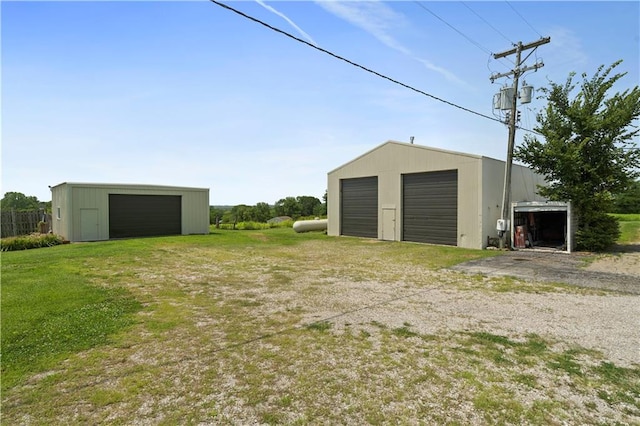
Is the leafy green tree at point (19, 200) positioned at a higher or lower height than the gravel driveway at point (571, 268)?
higher

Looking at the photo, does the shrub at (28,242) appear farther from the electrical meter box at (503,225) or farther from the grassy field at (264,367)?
the electrical meter box at (503,225)

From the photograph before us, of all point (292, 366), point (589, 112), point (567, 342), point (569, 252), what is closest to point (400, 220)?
point (569, 252)

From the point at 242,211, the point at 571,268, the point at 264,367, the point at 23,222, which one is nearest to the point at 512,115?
the point at 571,268

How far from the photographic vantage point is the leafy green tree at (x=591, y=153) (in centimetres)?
1383

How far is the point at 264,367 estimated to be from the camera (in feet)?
12.4

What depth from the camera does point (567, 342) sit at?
4531 millimetres

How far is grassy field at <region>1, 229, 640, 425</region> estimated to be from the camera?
9.73 feet

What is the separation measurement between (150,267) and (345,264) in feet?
19.8

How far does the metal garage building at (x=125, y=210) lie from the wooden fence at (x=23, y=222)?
2408mm

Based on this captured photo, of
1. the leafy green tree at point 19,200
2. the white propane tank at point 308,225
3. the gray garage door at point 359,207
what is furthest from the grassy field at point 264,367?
the leafy green tree at point 19,200

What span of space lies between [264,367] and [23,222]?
26431mm

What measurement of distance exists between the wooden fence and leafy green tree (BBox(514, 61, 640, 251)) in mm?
28918

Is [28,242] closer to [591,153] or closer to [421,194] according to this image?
[421,194]

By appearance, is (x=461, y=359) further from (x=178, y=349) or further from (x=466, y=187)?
(x=466, y=187)
